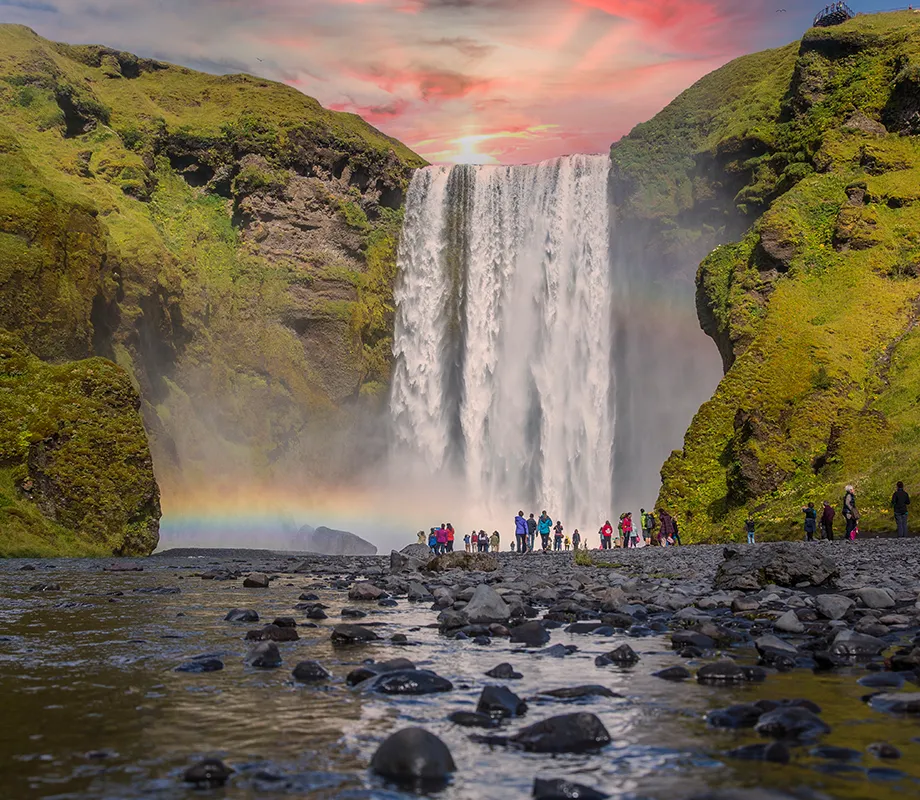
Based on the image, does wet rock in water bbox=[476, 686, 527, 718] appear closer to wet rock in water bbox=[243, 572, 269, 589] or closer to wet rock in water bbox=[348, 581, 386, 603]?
wet rock in water bbox=[348, 581, 386, 603]

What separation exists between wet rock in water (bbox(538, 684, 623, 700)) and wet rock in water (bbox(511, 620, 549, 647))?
288 cm

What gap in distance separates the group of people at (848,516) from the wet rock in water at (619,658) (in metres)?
20.9

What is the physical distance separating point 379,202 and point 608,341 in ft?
87.9

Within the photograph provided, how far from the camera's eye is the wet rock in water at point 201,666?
27.5ft

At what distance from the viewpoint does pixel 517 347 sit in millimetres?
66500

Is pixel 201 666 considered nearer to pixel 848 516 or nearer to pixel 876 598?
pixel 876 598

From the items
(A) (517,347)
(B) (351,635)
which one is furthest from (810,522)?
(A) (517,347)

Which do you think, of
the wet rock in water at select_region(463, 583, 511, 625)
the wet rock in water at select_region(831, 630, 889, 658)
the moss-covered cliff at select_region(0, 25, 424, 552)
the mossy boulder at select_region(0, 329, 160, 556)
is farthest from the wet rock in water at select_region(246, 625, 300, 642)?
the moss-covered cliff at select_region(0, 25, 424, 552)

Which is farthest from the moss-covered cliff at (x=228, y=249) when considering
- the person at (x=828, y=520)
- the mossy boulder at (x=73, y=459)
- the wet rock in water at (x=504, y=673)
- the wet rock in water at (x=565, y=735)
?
the wet rock in water at (x=565, y=735)

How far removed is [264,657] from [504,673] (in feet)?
7.87

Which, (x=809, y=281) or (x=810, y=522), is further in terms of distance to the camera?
(x=809, y=281)

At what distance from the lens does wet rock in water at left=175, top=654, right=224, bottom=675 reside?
8.38m

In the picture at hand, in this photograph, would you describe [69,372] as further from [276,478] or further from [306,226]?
[306,226]

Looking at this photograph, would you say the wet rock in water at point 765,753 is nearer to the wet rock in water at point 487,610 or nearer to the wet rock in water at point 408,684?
the wet rock in water at point 408,684
